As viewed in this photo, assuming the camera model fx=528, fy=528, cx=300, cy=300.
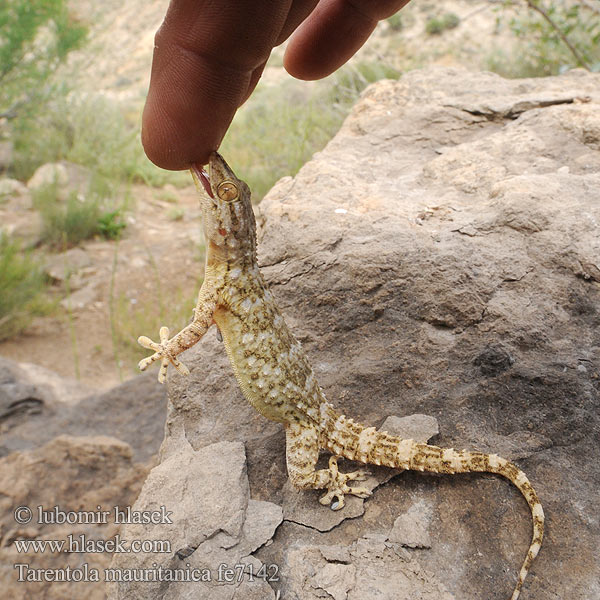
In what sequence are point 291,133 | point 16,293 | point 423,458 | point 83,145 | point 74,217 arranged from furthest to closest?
point 83,145, point 74,217, point 291,133, point 16,293, point 423,458

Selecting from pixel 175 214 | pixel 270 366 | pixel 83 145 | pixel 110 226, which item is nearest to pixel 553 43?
pixel 175 214

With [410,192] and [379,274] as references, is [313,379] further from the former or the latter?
[410,192]

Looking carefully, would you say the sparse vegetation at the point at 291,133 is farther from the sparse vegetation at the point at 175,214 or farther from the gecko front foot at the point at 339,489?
the gecko front foot at the point at 339,489

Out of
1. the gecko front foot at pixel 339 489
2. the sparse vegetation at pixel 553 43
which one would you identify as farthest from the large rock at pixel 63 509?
the sparse vegetation at pixel 553 43

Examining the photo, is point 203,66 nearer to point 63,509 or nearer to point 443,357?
point 443,357

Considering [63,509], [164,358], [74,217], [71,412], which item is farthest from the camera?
[74,217]

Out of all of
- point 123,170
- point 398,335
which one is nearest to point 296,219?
point 398,335

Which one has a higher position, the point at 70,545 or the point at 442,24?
the point at 70,545
